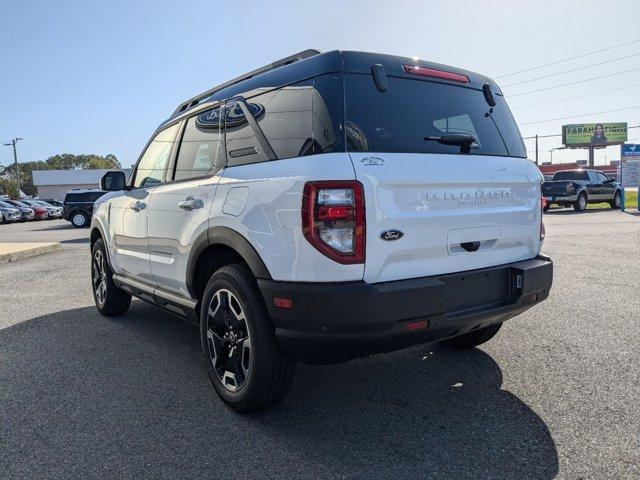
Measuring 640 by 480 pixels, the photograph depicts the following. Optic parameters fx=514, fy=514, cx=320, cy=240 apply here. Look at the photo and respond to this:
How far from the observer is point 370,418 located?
3.01 metres

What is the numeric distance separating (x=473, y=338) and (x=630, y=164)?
75.3ft

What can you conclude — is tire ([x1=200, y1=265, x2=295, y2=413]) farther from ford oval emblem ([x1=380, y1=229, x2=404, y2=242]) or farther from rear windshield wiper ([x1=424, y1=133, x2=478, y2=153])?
rear windshield wiper ([x1=424, y1=133, x2=478, y2=153])

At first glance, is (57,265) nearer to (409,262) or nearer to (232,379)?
(232,379)

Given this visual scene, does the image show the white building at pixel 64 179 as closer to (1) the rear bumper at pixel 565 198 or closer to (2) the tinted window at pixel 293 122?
(1) the rear bumper at pixel 565 198

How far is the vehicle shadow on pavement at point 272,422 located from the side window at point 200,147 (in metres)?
1.50

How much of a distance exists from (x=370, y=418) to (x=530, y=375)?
1.28 metres

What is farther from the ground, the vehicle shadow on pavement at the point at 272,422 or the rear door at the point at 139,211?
the rear door at the point at 139,211

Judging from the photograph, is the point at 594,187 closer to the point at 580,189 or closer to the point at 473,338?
the point at 580,189

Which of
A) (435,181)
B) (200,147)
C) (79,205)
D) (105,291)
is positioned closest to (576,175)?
(105,291)

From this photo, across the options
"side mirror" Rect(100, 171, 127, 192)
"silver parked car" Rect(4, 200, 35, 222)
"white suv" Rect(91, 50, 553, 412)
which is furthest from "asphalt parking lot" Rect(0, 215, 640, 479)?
"silver parked car" Rect(4, 200, 35, 222)

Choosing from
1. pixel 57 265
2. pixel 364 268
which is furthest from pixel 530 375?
pixel 57 265

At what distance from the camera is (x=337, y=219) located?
2514mm

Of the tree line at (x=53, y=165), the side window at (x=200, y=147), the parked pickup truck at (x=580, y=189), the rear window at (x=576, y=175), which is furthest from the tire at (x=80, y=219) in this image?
the tree line at (x=53, y=165)

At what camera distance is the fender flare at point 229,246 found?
2.79 meters
